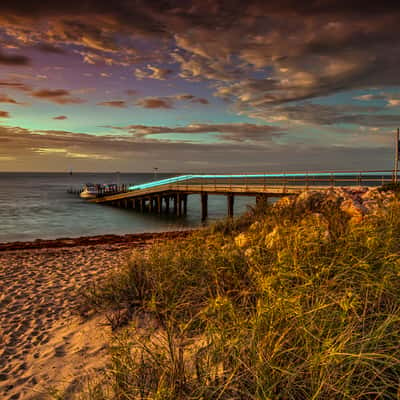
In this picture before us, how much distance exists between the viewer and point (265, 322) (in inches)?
117

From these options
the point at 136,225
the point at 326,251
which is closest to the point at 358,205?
the point at 326,251

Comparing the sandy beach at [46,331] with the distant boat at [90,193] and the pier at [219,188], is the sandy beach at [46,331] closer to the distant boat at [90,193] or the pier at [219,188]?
the pier at [219,188]

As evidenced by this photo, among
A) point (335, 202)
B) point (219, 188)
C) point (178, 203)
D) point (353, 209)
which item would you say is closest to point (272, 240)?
point (353, 209)

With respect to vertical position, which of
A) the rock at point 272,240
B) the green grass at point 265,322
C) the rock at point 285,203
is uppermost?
the rock at point 285,203

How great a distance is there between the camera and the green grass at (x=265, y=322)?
2402 millimetres

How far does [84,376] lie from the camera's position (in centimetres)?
364

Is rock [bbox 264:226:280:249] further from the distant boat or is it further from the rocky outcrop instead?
the distant boat

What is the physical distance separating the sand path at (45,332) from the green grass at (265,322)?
460 mm

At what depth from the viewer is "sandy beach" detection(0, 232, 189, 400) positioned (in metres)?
3.79

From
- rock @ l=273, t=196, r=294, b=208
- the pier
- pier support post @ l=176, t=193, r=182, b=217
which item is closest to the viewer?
rock @ l=273, t=196, r=294, b=208

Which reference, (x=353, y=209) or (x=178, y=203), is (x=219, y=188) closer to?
(x=178, y=203)

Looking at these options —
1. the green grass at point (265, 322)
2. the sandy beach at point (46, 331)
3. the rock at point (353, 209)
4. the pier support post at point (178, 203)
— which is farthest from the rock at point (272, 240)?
the pier support post at point (178, 203)

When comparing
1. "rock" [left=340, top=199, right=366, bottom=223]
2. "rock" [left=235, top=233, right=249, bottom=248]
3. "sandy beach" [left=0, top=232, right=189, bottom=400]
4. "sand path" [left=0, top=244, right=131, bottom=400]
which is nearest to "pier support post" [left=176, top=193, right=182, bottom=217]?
"sandy beach" [left=0, top=232, right=189, bottom=400]

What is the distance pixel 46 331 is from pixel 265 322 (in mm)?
4094
